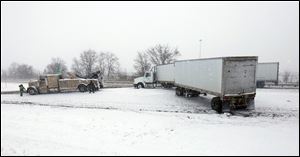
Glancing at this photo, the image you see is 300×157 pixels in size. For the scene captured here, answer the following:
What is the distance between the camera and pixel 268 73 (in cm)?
3328

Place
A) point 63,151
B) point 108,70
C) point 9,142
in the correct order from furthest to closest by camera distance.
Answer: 1. point 108,70
2. point 9,142
3. point 63,151

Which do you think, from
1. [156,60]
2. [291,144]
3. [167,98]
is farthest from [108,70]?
[291,144]

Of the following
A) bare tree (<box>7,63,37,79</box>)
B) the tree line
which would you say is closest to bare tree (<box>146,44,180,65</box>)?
the tree line

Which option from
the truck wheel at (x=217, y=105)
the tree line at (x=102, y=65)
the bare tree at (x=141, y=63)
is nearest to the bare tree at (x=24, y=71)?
the tree line at (x=102, y=65)

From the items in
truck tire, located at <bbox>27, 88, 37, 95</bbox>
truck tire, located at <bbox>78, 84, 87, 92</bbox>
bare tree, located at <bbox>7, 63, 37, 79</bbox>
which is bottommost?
truck tire, located at <bbox>27, 88, 37, 95</bbox>

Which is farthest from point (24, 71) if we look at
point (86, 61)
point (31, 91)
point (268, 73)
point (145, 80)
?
point (268, 73)

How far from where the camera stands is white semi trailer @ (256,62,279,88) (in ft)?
108

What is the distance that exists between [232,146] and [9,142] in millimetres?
7942

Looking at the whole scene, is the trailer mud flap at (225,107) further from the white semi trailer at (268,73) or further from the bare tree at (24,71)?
the bare tree at (24,71)

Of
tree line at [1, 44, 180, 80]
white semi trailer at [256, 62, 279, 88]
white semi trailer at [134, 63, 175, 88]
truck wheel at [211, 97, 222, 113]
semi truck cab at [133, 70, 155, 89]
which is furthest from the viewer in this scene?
tree line at [1, 44, 180, 80]

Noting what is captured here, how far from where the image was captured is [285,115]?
14.8 m

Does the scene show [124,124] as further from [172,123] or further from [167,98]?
[167,98]

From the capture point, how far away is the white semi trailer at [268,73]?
Answer: 3291cm

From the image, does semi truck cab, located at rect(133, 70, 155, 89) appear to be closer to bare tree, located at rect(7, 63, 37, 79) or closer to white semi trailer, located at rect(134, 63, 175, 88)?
white semi trailer, located at rect(134, 63, 175, 88)
